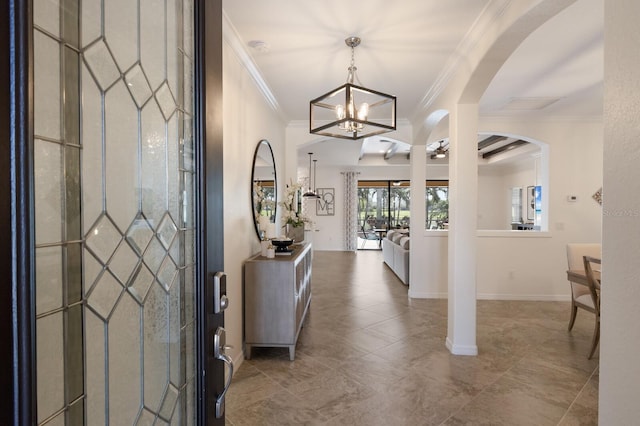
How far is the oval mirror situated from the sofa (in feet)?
9.42

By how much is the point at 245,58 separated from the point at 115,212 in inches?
104

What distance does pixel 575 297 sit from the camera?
362 cm

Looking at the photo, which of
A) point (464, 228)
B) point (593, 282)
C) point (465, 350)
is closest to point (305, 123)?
point (464, 228)

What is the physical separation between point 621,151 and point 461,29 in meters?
1.93

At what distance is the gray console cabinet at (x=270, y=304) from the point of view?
9.90 feet

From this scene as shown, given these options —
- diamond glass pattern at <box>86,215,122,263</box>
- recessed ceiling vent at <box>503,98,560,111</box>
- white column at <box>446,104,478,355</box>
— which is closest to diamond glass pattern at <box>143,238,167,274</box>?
diamond glass pattern at <box>86,215,122,263</box>

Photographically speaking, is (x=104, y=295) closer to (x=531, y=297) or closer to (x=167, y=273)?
(x=167, y=273)

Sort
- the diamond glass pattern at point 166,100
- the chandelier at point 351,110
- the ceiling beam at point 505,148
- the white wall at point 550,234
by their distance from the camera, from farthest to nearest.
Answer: the ceiling beam at point 505,148 < the white wall at point 550,234 < the chandelier at point 351,110 < the diamond glass pattern at point 166,100

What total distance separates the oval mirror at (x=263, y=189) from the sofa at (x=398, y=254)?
2871 mm

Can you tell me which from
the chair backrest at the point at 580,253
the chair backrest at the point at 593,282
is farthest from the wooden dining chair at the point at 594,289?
the chair backrest at the point at 580,253

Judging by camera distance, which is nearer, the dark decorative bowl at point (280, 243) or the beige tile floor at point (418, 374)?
the beige tile floor at point (418, 374)

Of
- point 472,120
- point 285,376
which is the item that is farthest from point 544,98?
point 285,376

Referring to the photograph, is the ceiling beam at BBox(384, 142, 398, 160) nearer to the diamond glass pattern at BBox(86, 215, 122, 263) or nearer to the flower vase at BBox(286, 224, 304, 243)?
the flower vase at BBox(286, 224, 304, 243)

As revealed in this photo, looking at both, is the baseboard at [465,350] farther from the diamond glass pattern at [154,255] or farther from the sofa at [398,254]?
the diamond glass pattern at [154,255]
